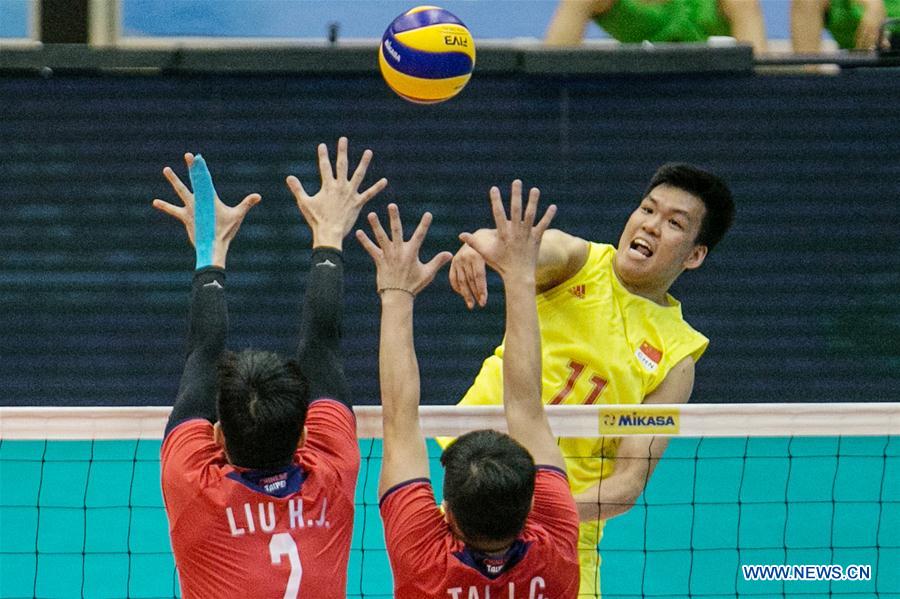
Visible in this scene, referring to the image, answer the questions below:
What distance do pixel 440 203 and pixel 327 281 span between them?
3.81 meters

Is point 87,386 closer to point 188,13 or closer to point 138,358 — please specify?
point 138,358

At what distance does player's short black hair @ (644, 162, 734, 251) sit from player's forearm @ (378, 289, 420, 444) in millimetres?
1441

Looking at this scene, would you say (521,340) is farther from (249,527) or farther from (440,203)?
(440,203)

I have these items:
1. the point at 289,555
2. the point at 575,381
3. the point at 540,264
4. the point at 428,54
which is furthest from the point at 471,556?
the point at 428,54

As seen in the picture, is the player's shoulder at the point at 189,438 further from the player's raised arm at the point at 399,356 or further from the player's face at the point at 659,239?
the player's face at the point at 659,239

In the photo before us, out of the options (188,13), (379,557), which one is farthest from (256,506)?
(188,13)

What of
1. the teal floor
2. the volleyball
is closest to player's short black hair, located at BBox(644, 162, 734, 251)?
the volleyball

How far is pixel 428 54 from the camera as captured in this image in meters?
5.19

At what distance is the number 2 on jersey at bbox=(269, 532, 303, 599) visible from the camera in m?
3.05

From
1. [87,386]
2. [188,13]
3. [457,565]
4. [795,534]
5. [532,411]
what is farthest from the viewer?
[188,13]

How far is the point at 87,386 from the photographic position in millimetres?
7051

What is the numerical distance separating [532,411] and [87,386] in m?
4.25

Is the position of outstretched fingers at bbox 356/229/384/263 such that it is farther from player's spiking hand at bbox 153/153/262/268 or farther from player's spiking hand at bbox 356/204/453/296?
player's spiking hand at bbox 153/153/262/268

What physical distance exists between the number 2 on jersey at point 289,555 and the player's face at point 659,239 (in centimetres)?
176
